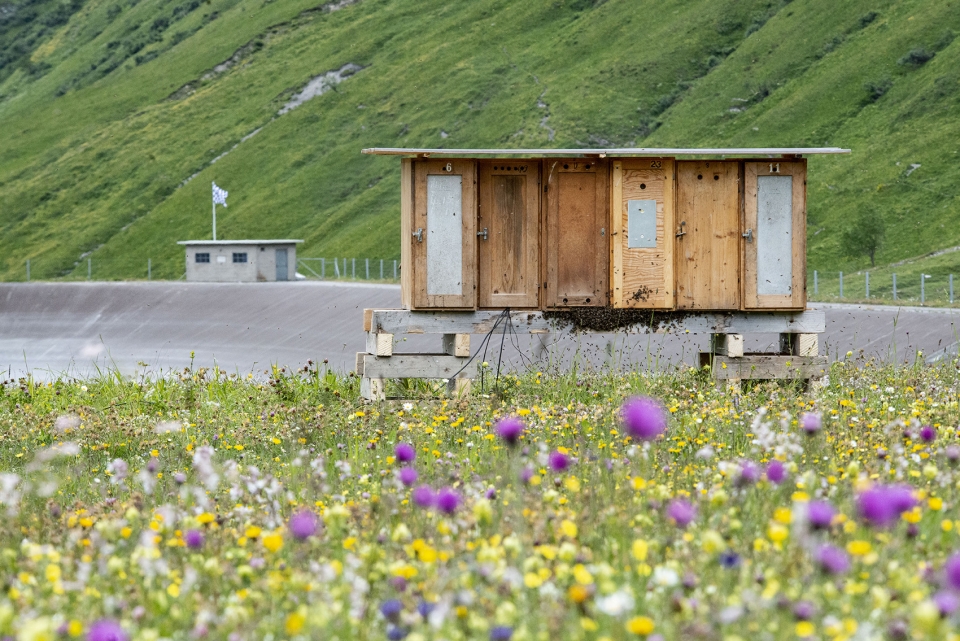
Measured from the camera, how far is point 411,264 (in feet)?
44.6

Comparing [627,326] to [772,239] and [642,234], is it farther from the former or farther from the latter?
[772,239]

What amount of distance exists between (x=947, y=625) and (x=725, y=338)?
11319 mm

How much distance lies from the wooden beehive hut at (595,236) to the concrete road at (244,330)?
550 cm

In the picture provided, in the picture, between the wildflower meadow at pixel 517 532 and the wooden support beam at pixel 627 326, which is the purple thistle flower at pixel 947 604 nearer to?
the wildflower meadow at pixel 517 532

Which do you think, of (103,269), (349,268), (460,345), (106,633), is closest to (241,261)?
(349,268)

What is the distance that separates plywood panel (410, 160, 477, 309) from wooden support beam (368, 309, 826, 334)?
0.71ft

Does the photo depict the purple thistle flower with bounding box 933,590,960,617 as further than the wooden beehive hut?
No

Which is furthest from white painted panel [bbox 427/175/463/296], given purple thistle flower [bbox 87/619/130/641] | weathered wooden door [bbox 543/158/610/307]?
purple thistle flower [bbox 87/619/130/641]

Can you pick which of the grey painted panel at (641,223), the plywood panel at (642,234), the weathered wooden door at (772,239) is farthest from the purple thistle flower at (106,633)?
the weathered wooden door at (772,239)

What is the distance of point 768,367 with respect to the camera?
13875 mm

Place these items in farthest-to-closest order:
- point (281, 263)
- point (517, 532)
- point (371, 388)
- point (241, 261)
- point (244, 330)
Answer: point (241, 261)
point (281, 263)
point (244, 330)
point (371, 388)
point (517, 532)

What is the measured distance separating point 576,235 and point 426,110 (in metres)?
97.5

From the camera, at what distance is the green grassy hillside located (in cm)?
7606

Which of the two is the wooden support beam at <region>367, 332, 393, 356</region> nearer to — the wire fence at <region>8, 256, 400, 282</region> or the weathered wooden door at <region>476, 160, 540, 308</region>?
the weathered wooden door at <region>476, 160, 540, 308</region>
